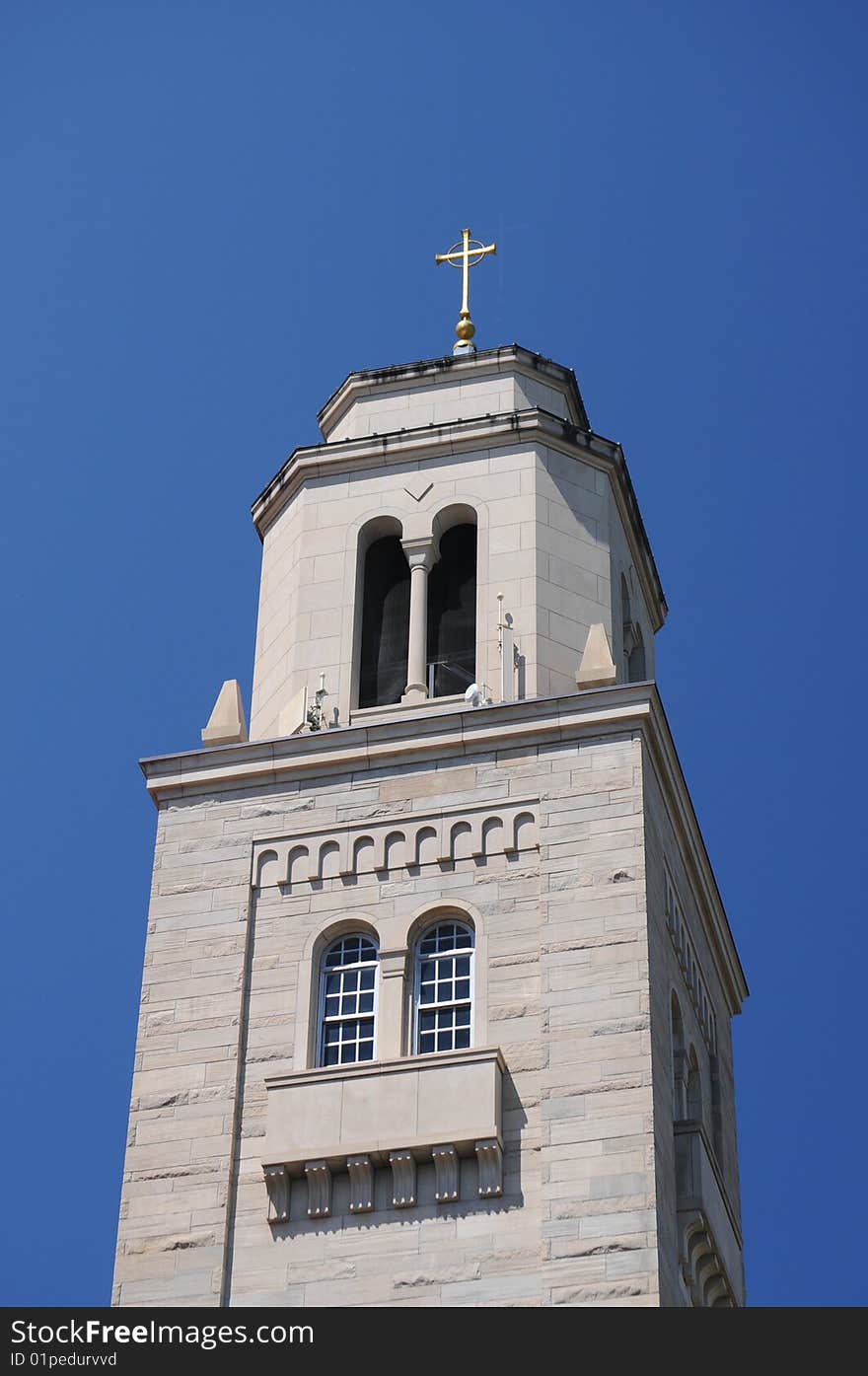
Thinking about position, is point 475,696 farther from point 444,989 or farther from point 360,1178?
point 360,1178

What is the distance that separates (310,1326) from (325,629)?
13.9 metres

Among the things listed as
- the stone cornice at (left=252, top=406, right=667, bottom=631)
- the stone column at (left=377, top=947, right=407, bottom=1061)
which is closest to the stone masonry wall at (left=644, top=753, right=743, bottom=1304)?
the stone column at (left=377, top=947, right=407, bottom=1061)

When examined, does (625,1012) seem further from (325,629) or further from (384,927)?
(325,629)

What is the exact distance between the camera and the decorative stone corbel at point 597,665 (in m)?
42.2

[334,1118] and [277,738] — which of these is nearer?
[334,1118]

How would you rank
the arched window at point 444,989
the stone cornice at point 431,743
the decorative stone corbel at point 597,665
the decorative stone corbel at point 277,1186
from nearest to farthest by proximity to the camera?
the decorative stone corbel at point 277,1186 < the arched window at point 444,989 < the stone cornice at point 431,743 < the decorative stone corbel at point 597,665

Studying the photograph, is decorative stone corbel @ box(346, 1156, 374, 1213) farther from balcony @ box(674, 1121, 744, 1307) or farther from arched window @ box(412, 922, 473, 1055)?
balcony @ box(674, 1121, 744, 1307)

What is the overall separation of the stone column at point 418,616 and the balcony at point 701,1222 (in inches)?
313

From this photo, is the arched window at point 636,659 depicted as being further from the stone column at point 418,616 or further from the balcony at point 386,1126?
the balcony at point 386,1126

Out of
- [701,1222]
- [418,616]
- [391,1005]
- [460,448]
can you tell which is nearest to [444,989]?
[391,1005]

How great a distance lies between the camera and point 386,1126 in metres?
38.1

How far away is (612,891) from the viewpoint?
3953cm

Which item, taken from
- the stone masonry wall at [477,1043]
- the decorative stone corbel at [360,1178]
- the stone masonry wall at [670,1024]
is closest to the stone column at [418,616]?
the stone masonry wall at [477,1043]

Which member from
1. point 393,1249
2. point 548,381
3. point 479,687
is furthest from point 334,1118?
point 548,381
